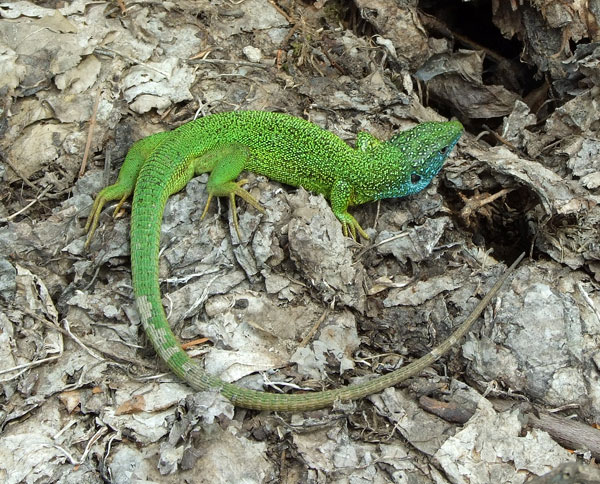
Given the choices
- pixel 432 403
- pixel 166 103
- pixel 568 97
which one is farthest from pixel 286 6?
pixel 432 403

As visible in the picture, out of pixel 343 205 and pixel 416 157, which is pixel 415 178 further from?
pixel 343 205

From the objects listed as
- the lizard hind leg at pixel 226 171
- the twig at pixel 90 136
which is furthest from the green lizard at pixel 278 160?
the twig at pixel 90 136

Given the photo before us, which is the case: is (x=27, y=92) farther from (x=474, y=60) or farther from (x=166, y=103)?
(x=474, y=60)

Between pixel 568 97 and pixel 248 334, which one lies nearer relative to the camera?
pixel 248 334

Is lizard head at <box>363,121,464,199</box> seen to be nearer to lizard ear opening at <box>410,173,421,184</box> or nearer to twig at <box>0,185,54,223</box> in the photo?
lizard ear opening at <box>410,173,421,184</box>

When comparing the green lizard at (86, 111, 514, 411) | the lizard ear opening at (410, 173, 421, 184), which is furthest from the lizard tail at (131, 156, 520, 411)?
the lizard ear opening at (410, 173, 421, 184)

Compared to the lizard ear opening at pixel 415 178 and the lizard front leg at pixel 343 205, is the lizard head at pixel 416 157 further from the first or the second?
the lizard front leg at pixel 343 205

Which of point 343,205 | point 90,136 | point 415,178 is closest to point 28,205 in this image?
point 90,136

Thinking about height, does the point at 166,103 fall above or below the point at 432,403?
above
